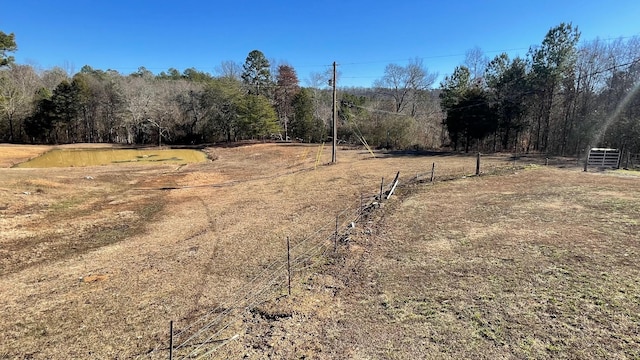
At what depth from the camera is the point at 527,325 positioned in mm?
4742

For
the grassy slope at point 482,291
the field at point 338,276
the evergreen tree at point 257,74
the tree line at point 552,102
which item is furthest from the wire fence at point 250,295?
the evergreen tree at point 257,74

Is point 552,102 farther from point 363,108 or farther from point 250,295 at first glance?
point 250,295

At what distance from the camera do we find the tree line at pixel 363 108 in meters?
28.5

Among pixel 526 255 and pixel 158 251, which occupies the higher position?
pixel 526 255

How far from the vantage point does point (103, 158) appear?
35.5 metres

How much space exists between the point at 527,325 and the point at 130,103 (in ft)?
181

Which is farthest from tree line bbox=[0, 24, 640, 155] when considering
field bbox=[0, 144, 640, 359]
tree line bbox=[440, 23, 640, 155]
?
field bbox=[0, 144, 640, 359]

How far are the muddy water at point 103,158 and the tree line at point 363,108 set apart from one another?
6.73 meters

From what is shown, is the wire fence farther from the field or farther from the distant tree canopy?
the distant tree canopy

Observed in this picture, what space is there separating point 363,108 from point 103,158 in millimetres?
33186

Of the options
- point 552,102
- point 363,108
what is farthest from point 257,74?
point 552,102

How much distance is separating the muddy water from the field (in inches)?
795

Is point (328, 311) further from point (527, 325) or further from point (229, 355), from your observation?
point (527, 325)

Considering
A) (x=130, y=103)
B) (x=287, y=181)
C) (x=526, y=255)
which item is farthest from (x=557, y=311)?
(x=130, y=103)
